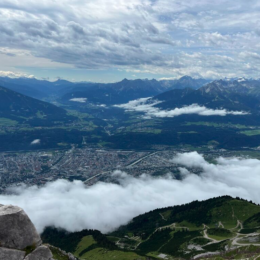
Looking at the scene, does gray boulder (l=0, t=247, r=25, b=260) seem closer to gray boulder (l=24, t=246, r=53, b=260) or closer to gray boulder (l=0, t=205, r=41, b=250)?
gray boulder (l=0, t=205, r=41, b=250)

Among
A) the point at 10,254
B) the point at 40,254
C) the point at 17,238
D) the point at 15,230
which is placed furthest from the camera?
the point at 40,254

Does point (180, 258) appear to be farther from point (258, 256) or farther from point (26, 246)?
point (26, 246)

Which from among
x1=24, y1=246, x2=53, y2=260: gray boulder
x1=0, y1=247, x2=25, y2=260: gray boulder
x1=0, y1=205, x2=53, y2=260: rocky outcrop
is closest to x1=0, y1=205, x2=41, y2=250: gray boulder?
x1=0, y1=205, x2=53, y2=260: rocky outcrop

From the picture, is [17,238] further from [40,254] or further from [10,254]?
[40,254]

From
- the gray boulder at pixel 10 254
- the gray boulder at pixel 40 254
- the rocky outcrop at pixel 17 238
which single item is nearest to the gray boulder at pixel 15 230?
the rocky outcrop at pixel 17 238

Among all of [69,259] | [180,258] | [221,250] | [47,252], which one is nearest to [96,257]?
[180,258]

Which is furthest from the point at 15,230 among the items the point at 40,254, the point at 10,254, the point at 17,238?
the point at 40,254

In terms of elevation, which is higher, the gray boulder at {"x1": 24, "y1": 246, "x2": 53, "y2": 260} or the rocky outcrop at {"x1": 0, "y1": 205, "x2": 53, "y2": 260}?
the rocky outcrop at {"x1": 0, "y1": 205, "x2": 53, "y2": 260}

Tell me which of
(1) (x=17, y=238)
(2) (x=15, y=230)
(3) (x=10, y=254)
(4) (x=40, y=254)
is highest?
(2) (x=15, y=230)
